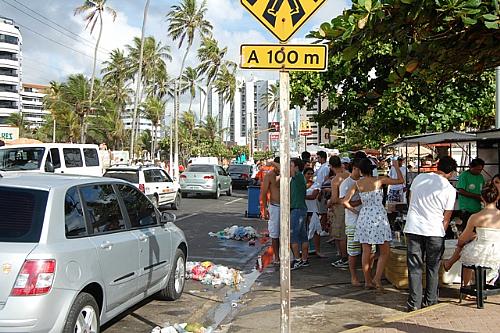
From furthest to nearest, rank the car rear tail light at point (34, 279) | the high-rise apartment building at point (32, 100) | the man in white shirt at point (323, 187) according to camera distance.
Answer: the high-rise apartment building at point (32, 100) < the man in white shirt at point (323, 187) < the car rear tail light at point (34, 279)

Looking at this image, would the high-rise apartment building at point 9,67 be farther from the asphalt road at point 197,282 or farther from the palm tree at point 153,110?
the asphalt road at point 197,282

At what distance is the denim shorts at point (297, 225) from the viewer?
950 centimetres

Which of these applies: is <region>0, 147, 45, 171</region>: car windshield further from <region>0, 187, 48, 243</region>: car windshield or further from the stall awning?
<region>0, 187, 48, 243</region>: car windshield

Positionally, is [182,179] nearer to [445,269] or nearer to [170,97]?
[445,269]

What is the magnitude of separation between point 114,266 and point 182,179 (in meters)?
21.9

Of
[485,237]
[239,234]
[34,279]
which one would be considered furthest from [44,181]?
[239,234]

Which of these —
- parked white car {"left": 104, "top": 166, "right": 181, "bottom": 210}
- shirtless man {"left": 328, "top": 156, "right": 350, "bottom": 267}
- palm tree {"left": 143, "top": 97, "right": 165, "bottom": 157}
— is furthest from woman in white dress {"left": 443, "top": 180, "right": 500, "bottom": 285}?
palm tree {"left": 143, "top": 97, "right": 165, "bottom": 157}

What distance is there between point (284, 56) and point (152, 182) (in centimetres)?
1472

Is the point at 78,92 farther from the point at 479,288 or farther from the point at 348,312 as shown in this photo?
the point at 479,288

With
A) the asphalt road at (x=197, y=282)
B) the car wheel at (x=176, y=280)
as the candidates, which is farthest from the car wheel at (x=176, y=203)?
the car wheel at (x=176, y=280)

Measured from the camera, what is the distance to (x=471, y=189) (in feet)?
30.2

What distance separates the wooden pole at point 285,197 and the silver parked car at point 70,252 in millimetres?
1728

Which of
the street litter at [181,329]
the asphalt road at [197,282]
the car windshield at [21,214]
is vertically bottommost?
the asphalt road at [197,282]

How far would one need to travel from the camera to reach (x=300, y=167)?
31.9 feet
